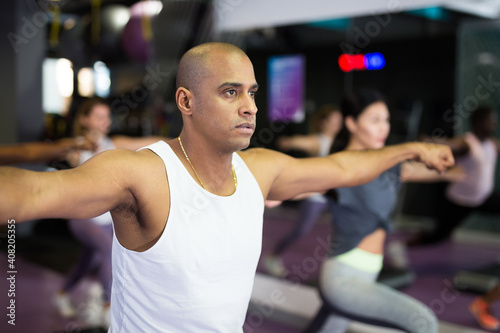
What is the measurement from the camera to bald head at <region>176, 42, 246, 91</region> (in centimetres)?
137

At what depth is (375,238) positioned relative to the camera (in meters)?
2.48

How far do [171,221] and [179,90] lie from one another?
1.21ft


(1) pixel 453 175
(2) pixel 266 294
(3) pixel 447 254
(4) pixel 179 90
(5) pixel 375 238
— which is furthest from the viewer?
(3) pixel 447 254

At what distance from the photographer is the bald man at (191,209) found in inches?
49.8

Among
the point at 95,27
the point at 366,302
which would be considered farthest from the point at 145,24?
the point at 366,302

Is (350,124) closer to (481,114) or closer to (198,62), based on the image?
(198,62)

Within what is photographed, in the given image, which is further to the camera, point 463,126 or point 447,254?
point 463,126

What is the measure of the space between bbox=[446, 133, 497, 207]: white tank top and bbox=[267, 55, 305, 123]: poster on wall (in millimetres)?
3462

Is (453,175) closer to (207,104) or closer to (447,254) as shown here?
(447,254)

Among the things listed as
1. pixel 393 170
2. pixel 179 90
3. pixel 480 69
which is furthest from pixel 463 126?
pixel 179 90

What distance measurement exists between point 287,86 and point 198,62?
686 centimetres

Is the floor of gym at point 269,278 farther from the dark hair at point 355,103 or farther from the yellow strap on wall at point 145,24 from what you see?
the yellow strap on wall at point 145,24

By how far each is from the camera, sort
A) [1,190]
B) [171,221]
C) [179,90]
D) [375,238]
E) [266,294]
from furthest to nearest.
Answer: [266,294] < [375,238] < [179,90] < [171,221] < [1,190]

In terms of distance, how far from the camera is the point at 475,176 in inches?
192
